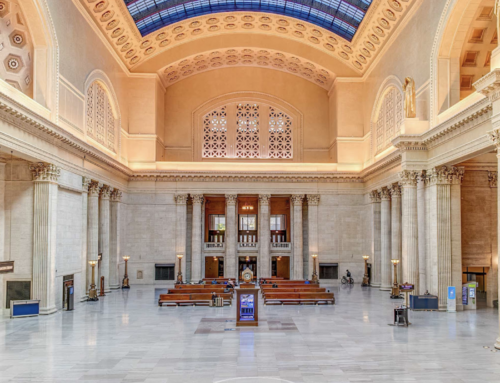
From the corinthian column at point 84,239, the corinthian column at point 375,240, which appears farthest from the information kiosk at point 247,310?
the corinthian column at point 375,240

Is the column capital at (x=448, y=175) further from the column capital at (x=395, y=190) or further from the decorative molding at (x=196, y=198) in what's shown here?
the decorative molding at (x=196, y=198)

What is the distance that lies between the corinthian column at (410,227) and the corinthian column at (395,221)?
5.56 metres

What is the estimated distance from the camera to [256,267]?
42.2 metres

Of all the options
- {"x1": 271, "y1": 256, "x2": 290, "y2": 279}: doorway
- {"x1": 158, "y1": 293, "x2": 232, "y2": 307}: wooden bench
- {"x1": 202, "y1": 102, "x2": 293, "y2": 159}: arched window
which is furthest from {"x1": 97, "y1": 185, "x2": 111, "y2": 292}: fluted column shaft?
{"x1": 271, "y1": 256, "x2": 290, "y2": 279}: doorway

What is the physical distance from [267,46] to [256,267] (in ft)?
58.5

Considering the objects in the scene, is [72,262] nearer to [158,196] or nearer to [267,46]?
[158,196]

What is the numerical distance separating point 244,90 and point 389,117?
1412 cm

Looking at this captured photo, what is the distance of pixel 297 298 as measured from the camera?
2564cm

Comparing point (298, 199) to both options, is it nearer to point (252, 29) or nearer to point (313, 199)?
point (313, 199)

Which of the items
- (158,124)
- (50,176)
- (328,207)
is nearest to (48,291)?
(50,176)

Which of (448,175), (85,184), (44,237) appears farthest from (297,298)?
(85,184)

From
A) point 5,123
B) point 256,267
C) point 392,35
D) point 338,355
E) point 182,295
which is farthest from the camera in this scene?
point 256,267

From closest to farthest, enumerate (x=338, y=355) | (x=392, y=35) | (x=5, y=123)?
(x=338, y=355)
(x=5, y=123)
(x=392, y=35)

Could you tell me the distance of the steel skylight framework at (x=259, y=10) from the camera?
3259 cm
